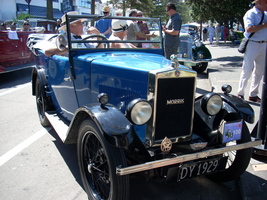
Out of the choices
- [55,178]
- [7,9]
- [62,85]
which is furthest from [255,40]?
[7,9]

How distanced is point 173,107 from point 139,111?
40 cm

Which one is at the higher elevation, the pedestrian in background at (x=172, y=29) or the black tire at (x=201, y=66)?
the pedestrian in background at (x=172, y=29)

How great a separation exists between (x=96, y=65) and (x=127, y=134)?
1.11 meters

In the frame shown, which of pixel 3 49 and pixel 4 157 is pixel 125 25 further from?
pixel 3 49

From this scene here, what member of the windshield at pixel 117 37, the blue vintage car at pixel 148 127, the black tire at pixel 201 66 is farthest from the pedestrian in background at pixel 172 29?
the blue vintage car at pixel 148 127

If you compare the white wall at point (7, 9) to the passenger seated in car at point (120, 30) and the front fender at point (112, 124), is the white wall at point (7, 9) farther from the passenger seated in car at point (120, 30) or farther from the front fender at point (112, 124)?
the front fender at point (112, 124)

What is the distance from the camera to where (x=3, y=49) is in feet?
28.8

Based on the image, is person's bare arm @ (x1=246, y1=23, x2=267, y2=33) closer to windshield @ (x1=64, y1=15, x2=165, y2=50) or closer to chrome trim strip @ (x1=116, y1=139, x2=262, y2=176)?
windshield @ (x1=64, y1=15, x2=165, y2=50)

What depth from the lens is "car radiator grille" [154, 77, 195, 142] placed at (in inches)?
94.5

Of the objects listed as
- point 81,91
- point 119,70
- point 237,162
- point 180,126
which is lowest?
point 237,162

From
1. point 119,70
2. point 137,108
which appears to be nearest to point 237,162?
point 137,108

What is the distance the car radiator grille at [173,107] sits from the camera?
2400 millimetres

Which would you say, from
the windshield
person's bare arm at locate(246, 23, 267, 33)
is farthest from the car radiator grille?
person's bare arm at locate(246, 23, 267, 33)

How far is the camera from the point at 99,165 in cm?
241
